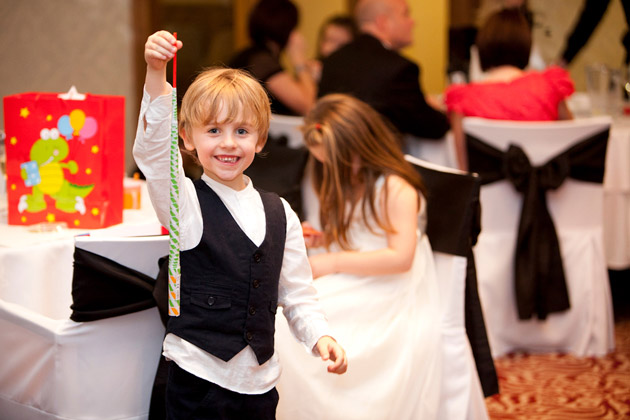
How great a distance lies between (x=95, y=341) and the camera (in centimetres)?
142

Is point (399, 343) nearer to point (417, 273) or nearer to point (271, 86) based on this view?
point (417, 273)

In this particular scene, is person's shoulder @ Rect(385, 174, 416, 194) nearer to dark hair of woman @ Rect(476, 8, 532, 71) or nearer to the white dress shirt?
the white dress shirt

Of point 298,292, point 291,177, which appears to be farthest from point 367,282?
point 291,177

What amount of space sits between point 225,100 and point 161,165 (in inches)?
6.1

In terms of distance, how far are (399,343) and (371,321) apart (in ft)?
0.28

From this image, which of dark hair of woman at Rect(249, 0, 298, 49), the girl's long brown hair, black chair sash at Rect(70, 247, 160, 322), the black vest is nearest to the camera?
the black vest

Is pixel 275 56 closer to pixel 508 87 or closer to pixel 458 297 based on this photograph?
pixel 508 87

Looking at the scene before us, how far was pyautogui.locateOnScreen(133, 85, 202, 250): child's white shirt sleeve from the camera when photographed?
3.87 ft

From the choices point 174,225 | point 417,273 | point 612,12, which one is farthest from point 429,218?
point 612,12

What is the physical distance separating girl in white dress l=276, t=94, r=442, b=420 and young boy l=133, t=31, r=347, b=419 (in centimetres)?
35

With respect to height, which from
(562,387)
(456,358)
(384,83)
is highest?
(384,83)

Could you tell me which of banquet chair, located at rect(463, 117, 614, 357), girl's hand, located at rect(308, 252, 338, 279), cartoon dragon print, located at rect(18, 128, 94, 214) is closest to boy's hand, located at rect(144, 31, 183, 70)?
cartoon dragon print, located at rect(18, 128, 94, 214)

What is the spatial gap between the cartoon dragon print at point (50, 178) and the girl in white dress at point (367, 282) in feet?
1.88

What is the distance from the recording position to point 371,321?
1806 mm
